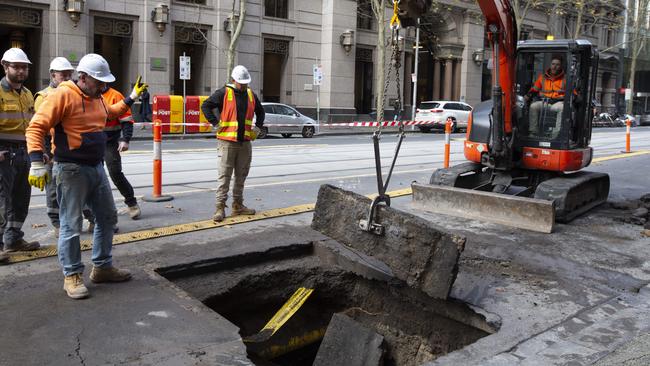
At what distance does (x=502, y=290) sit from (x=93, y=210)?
364 cm

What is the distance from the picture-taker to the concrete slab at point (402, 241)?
5090 mm

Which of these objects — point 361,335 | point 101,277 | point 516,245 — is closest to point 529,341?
point 361,335

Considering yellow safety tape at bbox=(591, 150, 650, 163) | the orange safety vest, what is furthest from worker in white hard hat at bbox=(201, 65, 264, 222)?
yellow safety tape at bbox=(591, 150, 650, 163)

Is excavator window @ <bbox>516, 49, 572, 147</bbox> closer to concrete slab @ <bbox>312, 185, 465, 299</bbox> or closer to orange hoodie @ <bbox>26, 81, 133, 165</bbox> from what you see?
concrete slab @ <bbox>312, 185, 465, 299</bbox>

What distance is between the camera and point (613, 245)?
7.37 metres

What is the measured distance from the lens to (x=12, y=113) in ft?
19.2

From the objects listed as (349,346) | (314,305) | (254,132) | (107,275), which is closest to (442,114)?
(254,132)

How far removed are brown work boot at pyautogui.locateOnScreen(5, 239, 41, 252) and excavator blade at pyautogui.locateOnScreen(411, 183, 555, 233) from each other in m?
5.08

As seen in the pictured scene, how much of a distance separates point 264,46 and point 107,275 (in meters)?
26.3

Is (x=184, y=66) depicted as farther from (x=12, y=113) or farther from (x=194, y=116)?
(x=12, y=113)

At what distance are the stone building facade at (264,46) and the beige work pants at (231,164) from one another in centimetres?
1492

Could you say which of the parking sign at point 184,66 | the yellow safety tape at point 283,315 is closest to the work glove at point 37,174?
the yellow safety tape at point 283,315

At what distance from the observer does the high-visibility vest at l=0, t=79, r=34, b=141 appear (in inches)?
228

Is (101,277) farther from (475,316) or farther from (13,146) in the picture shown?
(475,316)
